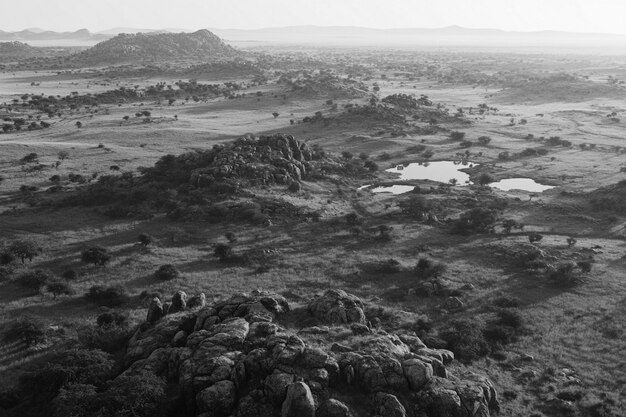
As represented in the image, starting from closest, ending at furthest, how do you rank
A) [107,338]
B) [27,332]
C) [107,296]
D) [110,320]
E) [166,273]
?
1. [107,338]
2. [27,332]
3. [110,320]
4. [107,296]
5. [166,273]

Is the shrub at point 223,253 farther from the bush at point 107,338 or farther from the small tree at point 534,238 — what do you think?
the small tree at point 534,238

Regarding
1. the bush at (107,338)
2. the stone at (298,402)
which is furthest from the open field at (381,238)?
the stone at (298,402)

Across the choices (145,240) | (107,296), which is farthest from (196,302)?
(145,240)

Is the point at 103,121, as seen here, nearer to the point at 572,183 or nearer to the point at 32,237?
the point at 32,237

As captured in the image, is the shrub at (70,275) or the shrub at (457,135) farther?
the shrub at (457,135)

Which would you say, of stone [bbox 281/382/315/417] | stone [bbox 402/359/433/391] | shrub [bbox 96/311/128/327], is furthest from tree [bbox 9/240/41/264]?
stone [bbox 402/359/433/391]

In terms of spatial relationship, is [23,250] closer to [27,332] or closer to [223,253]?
[27,332]
